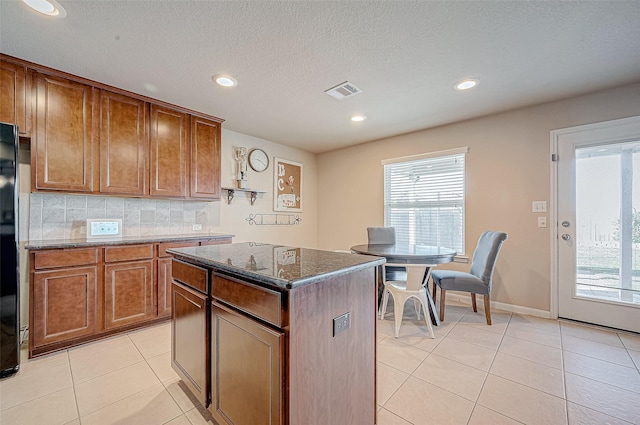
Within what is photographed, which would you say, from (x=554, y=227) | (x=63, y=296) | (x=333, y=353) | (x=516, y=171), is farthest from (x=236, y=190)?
(x=554, y=227)

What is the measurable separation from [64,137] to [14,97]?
38 centimetres

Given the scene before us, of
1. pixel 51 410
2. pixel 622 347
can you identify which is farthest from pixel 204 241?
pixel 622 347

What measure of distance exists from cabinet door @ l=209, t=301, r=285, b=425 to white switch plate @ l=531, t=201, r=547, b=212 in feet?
10.8

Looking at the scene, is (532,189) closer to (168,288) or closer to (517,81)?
(517,81)

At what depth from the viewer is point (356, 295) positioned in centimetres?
126

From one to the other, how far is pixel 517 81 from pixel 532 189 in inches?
49.2

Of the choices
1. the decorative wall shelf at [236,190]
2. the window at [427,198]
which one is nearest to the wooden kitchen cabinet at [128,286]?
the decorative wall shelf at [236,190]

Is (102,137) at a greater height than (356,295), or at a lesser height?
greater

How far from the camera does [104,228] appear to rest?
269 cm

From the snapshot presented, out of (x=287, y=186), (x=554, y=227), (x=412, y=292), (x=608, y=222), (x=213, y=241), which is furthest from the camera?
(x=287, y=186)

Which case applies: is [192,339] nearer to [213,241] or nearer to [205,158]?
[213,241]

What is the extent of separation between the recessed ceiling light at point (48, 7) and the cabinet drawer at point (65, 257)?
168cm

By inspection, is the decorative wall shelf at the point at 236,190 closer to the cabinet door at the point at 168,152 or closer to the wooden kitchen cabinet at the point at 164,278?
the cabinet door at the point at 168,152

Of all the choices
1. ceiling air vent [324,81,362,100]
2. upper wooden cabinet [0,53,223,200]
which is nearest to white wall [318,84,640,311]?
ceiling air vent [324,81,362,100]
